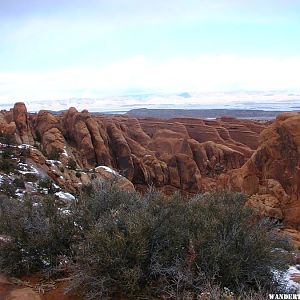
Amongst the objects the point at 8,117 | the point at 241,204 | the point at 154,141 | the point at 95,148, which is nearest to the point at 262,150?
the point at 241,204

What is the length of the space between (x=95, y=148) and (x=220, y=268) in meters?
33.2

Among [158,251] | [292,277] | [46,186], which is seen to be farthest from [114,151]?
[158,251]

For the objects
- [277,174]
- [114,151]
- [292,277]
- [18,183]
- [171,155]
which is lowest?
[171,155]

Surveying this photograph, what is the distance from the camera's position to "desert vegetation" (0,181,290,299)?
587cm

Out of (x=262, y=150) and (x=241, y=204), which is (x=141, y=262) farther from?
(x=262, y=150)

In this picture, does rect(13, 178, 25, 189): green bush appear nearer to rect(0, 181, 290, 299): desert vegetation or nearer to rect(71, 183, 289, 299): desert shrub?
rect(0, 181, 290, 299): desert vegetation

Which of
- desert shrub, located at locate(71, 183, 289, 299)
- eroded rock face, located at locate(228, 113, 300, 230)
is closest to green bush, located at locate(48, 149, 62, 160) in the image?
eroded rock face, located at locate(228, 113, 300, 230)

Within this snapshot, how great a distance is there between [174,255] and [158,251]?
272mm

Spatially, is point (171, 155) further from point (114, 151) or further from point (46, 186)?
point (46, 186)

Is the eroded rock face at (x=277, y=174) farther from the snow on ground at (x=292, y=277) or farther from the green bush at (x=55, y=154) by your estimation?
the green bush at (x=55, y=154)

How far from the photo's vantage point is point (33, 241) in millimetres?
7137

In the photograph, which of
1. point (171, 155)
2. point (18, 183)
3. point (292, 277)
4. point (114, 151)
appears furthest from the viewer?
point (171, 155)

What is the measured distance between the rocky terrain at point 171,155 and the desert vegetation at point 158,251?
10.1 meters

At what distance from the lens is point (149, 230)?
628 cm
